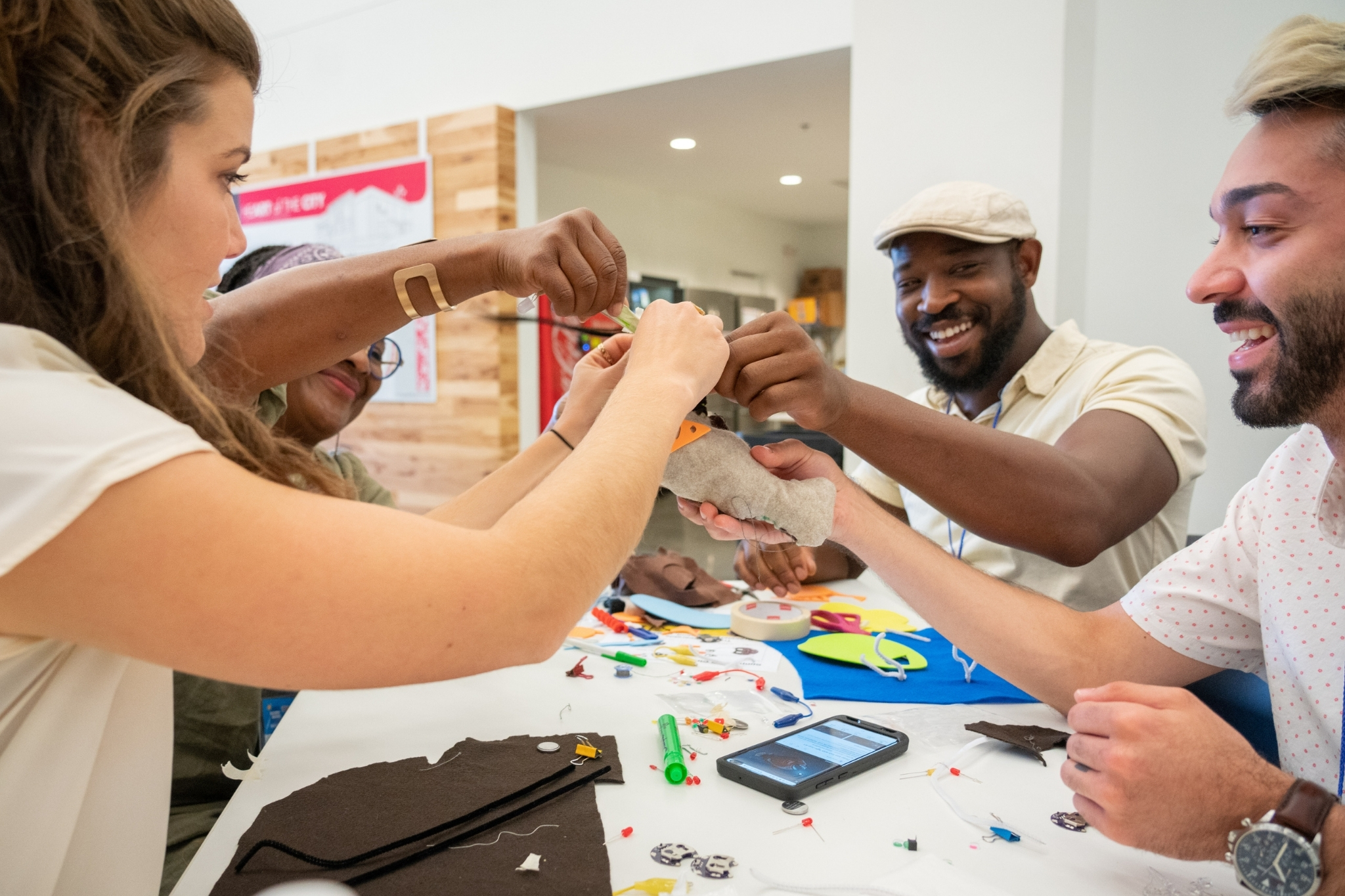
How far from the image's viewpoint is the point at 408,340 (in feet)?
16.8

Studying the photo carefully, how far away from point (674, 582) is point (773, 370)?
648mm

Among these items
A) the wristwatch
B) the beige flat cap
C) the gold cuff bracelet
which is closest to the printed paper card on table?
the beige flat cap

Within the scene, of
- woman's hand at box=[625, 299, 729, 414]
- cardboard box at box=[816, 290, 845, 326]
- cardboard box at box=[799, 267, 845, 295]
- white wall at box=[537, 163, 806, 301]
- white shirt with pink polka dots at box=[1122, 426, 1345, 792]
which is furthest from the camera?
cardboard box at box=[799, 267, 845, 295]

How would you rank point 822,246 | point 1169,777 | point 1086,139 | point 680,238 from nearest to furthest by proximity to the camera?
point 1169,777
point 1086,139
point 680,238
point 822,246

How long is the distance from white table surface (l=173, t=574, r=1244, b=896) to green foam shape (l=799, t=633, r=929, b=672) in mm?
129

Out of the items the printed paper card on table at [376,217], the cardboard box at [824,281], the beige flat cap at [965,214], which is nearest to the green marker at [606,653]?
the beige flat cap at [965,214]

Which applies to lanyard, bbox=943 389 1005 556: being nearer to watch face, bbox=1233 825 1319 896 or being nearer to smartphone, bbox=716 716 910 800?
smartphone, bbox=716 716 910 800

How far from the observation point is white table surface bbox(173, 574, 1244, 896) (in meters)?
0.77

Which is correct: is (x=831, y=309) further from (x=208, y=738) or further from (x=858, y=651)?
(x=208, y=738)

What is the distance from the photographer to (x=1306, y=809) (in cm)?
74

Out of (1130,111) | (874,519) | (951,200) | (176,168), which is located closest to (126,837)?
(176,168)

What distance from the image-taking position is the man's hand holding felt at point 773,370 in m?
1.16

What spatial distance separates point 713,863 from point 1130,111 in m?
3.10

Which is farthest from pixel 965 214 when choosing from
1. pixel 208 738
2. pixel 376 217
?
pixel 376 217
